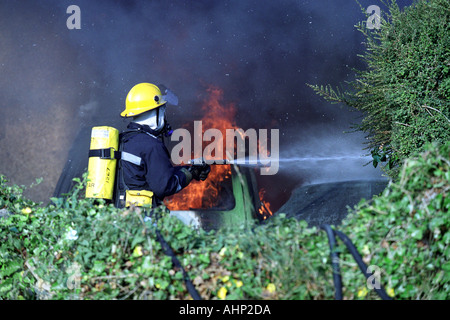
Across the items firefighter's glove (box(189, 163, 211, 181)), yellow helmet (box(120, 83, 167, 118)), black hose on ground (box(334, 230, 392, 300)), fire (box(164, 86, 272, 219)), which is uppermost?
yellow helmet (box(120, 83, 167, 118))

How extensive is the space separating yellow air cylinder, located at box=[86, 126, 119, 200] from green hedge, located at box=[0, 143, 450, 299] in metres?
1.11

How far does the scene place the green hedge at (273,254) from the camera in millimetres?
2320

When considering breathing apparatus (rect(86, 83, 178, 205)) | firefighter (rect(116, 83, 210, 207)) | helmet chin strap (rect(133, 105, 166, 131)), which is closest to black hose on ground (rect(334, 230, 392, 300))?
breathing apparatus (rect(86, 83, 178, 205))

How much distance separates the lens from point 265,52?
33.1ft

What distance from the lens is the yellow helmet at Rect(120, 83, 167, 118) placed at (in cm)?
439

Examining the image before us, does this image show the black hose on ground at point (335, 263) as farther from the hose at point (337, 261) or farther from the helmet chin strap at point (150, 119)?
the helmet chin strap at point (150, 119)

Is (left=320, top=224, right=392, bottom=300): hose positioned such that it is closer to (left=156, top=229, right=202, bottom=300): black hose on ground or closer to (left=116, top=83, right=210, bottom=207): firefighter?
(left=156, top=229, right=202, bottom=300): black hose on ground

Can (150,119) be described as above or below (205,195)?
above

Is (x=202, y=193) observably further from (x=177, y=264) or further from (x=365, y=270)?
(x=365, y=270)

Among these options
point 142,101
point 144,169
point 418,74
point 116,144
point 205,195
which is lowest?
point 205,195

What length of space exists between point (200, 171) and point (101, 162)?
1.12 m

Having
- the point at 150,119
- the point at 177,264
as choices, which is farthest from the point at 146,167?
the point at 177,264

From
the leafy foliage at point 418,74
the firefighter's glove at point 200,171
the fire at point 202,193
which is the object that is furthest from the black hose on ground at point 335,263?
the firefighter's glove at point 200,171

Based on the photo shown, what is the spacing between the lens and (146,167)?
4.13 metres
